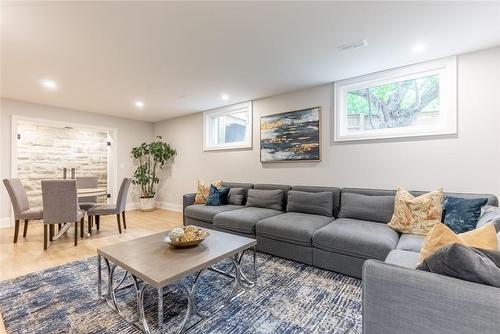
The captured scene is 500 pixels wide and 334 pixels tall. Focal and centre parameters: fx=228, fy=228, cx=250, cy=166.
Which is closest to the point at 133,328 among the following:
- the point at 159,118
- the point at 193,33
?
the point at 193,33

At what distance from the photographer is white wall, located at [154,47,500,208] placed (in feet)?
8.18

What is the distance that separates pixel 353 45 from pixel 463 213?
6.51 ft

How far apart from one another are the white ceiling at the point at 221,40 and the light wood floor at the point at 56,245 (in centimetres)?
242

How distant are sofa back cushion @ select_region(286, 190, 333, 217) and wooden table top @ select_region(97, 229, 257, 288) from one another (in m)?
1.33

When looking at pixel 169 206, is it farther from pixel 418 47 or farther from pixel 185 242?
pixel 418 47

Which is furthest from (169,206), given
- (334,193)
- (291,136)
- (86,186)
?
(334,193)

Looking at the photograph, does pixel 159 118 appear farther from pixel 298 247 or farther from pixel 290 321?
pixel 290 321

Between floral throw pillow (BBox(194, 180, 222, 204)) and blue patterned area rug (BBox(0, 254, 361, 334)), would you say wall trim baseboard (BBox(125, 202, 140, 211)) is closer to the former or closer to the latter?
floral throw pillow (BBox(194, 180, 222, 204))

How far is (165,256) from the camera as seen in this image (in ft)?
5.85

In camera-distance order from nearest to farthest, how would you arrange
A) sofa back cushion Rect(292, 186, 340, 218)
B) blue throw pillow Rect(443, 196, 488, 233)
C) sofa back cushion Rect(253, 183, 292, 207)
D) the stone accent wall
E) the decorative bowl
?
1. the decorative bowl
2. blue throw pillow Rect(443, 196, 488, 233)
3. sofa back cushion Rect(292, 186, 340, 218)
4. sofa back cushion Rect(253, 183, 292, 207)
5. the stone accent wall

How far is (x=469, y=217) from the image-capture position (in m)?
2.10

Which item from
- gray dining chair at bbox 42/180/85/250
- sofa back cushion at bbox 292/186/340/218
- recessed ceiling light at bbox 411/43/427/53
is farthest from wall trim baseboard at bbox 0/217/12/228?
recessed ceiling light at bbox 411/43/427/53

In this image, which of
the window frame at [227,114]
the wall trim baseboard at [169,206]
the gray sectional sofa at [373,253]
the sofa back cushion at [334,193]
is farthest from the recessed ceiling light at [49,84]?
the sofa back cushion at [334,193]

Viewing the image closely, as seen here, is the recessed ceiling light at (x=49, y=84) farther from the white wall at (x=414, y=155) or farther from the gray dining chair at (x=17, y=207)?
the white wall at (x=414, y=155)
